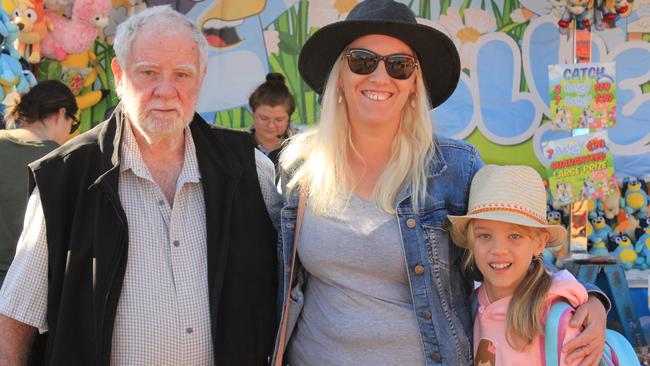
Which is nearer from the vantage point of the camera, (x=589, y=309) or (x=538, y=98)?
(x=589, y=309)

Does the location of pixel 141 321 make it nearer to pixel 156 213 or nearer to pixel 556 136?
pixel 156 213

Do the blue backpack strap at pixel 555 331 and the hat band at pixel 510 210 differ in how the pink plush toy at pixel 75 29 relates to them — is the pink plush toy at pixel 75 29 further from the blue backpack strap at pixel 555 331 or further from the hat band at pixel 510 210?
the blue backpack strap at pixel 555 331

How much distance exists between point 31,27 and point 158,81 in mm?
3312

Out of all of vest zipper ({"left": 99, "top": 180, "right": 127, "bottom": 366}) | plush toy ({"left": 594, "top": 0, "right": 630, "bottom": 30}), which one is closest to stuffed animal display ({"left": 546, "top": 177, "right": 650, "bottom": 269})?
plush toy ({"left": 594, "top": 0, "right": 630, "bottom": 30})

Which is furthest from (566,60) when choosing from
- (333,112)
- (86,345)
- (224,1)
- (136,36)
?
(86,345)

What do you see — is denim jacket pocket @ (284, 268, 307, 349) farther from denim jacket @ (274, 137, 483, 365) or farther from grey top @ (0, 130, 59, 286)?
grey top @ (0, 130, 59, 286)

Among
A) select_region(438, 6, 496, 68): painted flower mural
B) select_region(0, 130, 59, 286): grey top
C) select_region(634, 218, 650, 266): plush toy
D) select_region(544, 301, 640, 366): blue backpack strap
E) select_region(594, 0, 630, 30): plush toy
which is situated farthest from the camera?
select_region(438, 6, 496, 68): painted flower mural

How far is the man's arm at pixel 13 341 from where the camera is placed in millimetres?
2051

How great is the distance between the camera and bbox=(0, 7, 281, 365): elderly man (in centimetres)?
205

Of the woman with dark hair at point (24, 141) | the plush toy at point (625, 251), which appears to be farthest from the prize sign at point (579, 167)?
the woman with dark hair at point (24, 141)

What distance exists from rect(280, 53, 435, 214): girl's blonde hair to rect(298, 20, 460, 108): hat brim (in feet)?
0.21

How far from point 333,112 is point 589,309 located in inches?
41.8

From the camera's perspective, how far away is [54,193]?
2064 millimetres

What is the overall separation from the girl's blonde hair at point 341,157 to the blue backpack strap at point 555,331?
53 cm
